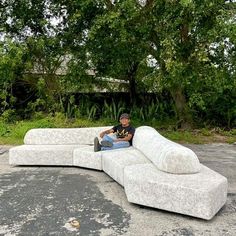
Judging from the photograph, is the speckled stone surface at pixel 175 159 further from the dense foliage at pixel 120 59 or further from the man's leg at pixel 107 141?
the dense foliage at pixel 120 59

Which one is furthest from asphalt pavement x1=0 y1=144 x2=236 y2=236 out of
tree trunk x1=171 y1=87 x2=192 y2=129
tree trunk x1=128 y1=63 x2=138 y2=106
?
tree trunk x1=128 y1=63 x2=138 y2=106

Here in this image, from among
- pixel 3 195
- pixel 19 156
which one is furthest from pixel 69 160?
pixel 3 195

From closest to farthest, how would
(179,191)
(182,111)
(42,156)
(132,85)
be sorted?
(179,191)
(42,156)
(182,111)
(132,85)

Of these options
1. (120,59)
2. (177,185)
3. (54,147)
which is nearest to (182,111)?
(120,59)

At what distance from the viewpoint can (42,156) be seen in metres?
6.09

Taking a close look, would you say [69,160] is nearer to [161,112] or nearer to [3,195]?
[3,195]

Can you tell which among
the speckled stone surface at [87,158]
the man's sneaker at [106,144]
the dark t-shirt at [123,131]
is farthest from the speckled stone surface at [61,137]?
the man's sneaker at [106,144]

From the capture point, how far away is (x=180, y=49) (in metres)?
8.89

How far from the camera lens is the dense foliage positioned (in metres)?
8.15

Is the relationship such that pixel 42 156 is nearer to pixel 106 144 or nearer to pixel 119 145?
pixel 106 144

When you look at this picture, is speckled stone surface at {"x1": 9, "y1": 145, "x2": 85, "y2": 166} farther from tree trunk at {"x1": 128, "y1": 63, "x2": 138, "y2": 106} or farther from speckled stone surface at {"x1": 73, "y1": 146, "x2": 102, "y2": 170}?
tree trunk at {"x1": 128, "y1": 63, "x2": 138, "y2": 106}

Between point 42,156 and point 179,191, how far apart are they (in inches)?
128

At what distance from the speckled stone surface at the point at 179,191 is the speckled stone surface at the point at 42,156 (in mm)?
2263

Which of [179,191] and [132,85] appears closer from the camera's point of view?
[179,191]
